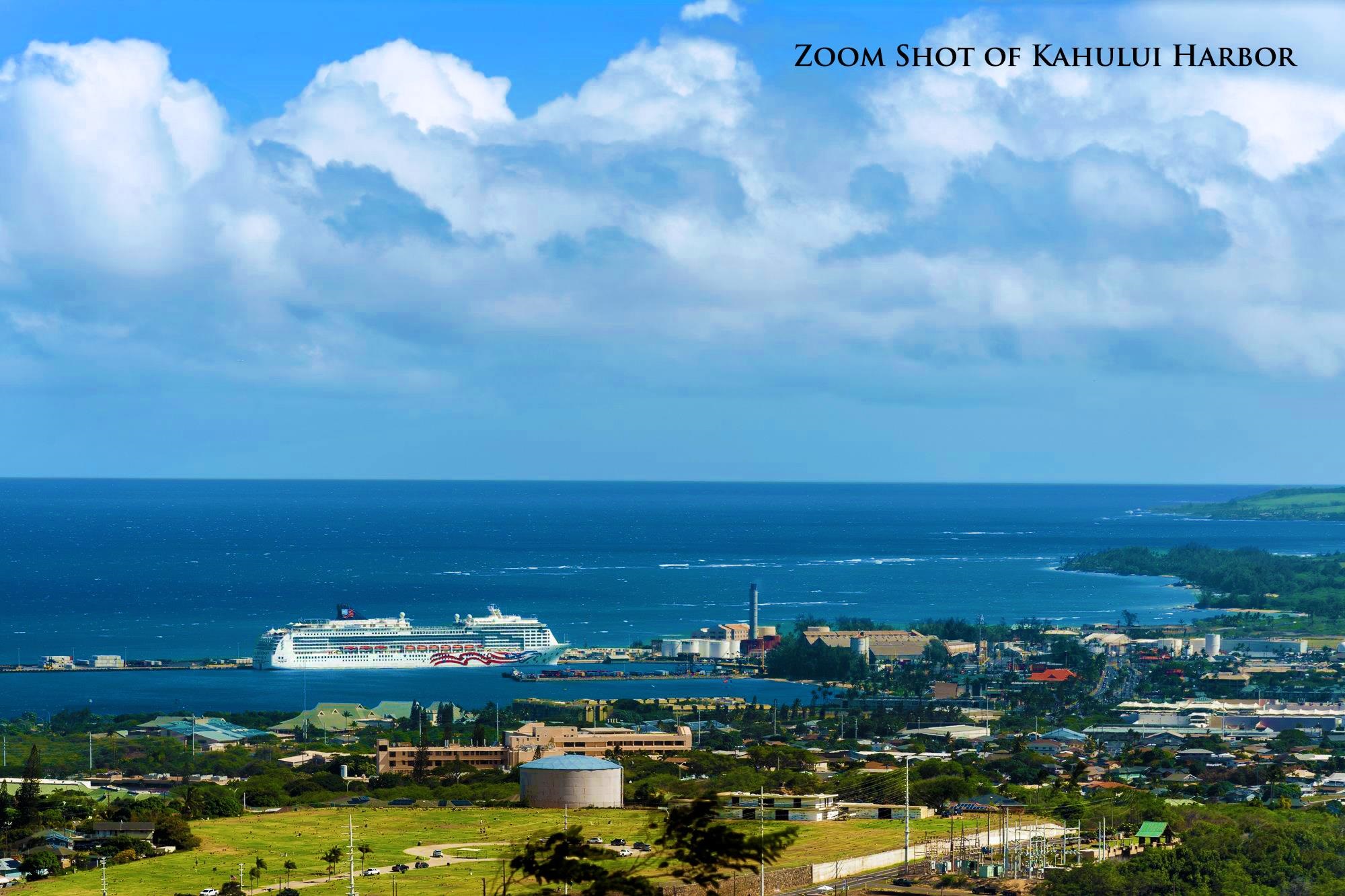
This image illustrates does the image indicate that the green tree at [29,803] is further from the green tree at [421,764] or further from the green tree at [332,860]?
the green tree at [421,764]

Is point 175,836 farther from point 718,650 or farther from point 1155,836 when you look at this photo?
point 718,650

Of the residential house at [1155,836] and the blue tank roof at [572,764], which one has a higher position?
the blue tank roof at [572,764]

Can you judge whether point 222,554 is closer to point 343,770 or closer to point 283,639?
point 283,639

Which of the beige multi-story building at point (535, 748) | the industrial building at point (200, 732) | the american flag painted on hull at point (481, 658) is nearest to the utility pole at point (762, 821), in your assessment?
the beige multi-story building at point (535, 748)

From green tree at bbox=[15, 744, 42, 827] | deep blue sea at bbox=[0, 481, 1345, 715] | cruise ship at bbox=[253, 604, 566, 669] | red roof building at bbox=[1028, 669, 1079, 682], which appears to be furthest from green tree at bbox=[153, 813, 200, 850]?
cruise ship at bbox=[253, 604, 566, 669]

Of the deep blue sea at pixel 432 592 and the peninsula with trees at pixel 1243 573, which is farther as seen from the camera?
the peninsula with trees at pixel 1243 573

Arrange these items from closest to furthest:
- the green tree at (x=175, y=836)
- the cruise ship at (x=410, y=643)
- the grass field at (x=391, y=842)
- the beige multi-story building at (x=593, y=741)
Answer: the grass field at (x=391, y=842), the green tree at (x=175, y=836), the beige multi-story building at (x=593, y=741), the cruise ship at (x=410, y=643)

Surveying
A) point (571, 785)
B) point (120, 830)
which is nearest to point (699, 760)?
point (571, 785)
